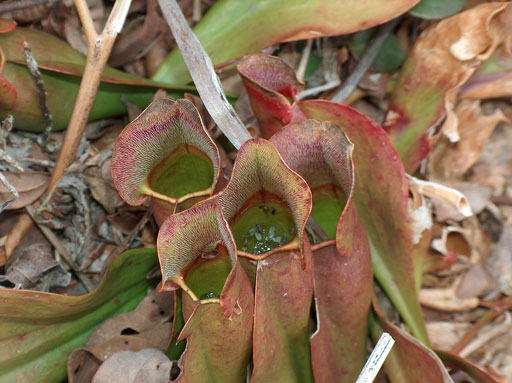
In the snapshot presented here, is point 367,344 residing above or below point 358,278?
below

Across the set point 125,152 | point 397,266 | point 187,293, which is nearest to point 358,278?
point 397,266

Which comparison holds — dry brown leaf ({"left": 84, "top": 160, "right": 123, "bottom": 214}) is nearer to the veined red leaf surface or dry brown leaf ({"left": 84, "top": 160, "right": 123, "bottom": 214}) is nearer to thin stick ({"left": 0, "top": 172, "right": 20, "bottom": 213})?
thin stick ({"left": 0, "top": 172, "right": 20, "bottom": 213})

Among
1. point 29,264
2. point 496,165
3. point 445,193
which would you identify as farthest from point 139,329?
point 496,165

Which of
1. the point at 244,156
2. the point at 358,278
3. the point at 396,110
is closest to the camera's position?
the point at 244,156

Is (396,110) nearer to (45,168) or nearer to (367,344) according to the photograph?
(367,344)

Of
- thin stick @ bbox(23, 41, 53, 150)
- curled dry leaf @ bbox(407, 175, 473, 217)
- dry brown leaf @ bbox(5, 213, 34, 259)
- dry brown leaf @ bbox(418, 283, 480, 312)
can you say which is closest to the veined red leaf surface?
curled dry leaf @ bbox(407, 175, 473, 217)

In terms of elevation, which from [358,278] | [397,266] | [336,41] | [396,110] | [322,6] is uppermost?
[322,6]

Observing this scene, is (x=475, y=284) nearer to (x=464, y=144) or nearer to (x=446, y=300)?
(x=446, y=300)
